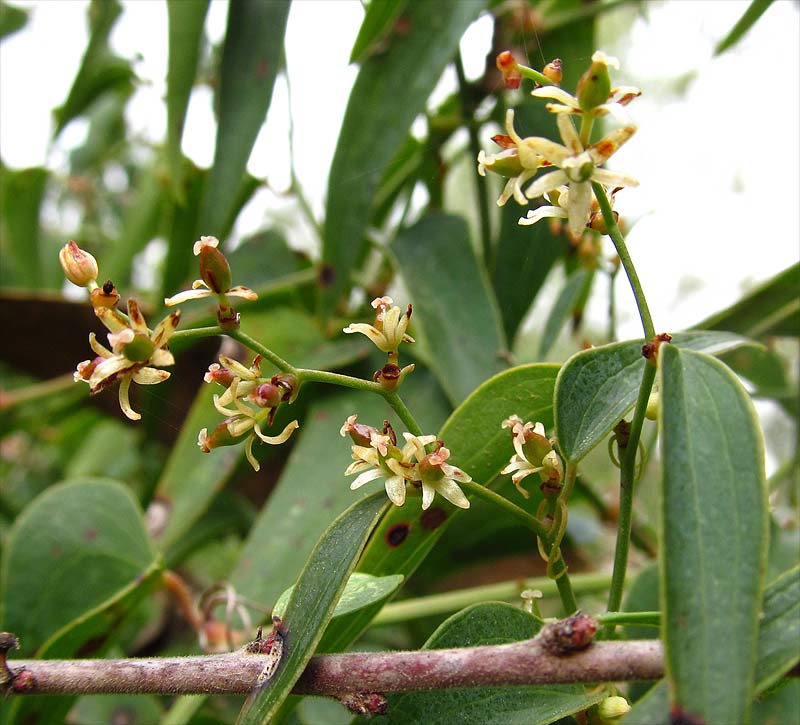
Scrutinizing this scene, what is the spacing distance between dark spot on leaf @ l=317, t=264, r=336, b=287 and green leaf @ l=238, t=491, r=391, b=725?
47 centimetres

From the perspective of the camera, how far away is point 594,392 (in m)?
0.44

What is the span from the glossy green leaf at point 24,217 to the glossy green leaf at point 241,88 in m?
0.65

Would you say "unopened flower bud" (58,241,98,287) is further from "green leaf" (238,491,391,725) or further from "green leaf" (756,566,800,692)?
"green leaf" (756,566,800,692)

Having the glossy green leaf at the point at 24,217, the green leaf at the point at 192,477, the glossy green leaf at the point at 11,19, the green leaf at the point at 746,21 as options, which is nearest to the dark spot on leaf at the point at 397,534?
the green leaf at the point at 192,477

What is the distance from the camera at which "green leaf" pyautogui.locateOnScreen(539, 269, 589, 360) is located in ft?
2.51

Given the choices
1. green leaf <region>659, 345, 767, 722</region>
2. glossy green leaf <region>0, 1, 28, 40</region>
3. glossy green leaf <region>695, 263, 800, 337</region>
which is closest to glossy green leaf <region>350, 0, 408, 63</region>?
glossy green leaf <region>695, 263, 800, 337</region>

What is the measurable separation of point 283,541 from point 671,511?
0.44 meters

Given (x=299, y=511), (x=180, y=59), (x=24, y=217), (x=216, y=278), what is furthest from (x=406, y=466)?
(x=24, y=217)

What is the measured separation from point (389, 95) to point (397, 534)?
1.45ft

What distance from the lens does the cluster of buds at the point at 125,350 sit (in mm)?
399

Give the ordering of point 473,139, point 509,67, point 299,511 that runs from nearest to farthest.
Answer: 1. point 509,67
2. point 299,511
3. point 473,139

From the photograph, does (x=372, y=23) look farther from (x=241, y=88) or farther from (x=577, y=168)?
(x=577, y=168)

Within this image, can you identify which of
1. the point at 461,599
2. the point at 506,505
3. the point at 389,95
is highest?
the point at 389,95

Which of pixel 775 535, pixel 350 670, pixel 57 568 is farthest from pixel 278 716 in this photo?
pixel 775 535
